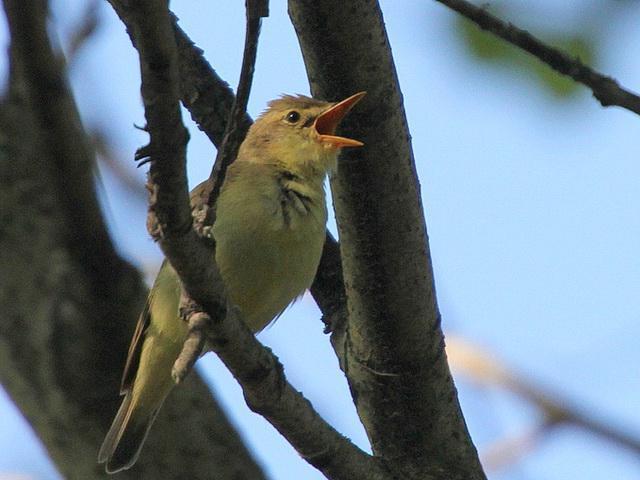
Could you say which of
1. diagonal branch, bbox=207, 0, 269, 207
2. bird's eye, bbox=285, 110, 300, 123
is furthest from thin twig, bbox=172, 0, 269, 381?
bird's eye, bbox=285, 110, 300, 123

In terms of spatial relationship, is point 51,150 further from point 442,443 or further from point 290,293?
point 442,443

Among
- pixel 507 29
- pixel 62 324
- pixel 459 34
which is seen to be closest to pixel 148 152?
pixel 507 29

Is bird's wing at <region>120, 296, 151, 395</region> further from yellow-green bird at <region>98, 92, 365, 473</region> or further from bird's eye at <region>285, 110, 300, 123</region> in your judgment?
bird's eye at <region>285, 110, 300, 123</region>

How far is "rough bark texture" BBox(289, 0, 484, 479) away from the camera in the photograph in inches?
129

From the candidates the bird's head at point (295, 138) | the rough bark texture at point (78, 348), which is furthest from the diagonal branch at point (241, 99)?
the rough bark texture at point (78, 348)

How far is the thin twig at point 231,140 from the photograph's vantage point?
8.99ft

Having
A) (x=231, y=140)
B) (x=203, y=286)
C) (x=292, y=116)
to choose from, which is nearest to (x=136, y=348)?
(x=292, y=116)

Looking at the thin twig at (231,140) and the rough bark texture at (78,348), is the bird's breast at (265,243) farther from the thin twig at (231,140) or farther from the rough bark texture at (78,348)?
the thin twig at (231,140)

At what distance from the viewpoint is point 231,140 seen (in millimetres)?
2893

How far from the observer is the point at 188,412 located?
5.54m

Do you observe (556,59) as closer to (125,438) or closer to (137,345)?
(137,345)

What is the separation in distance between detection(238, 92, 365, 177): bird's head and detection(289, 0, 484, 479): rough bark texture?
1224mm

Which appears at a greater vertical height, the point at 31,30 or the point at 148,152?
the point at 31,30

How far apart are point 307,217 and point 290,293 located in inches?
13.7
